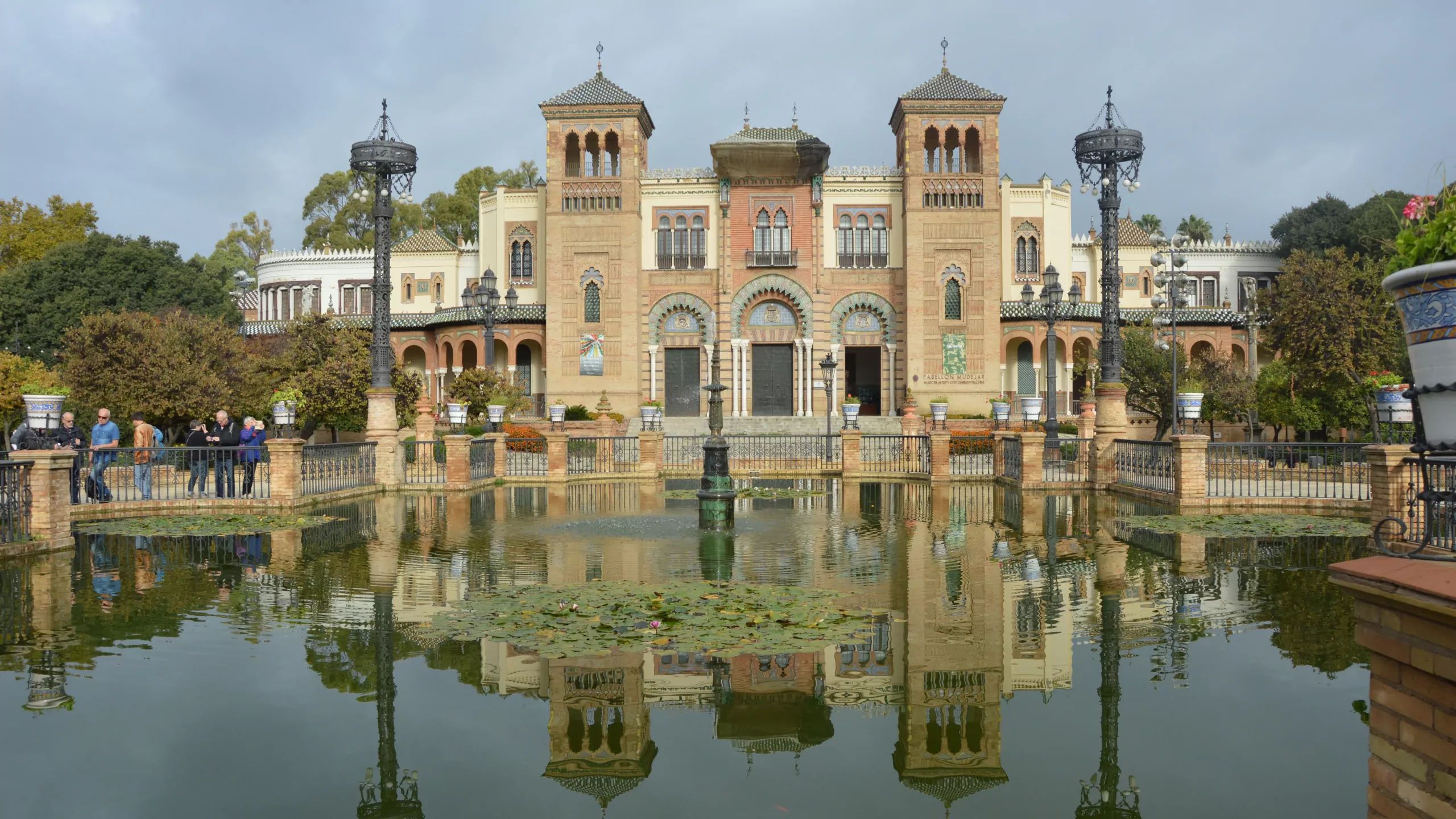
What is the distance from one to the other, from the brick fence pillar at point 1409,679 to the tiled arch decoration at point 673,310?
39873 millimetres

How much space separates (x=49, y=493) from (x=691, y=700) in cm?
928

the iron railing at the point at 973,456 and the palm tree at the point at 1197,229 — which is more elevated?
the palm tree at the point at 1197,229

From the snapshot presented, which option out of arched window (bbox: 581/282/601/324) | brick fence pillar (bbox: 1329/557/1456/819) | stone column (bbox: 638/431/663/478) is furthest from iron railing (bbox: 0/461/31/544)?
arched window (bbox: 581/282/601/324)

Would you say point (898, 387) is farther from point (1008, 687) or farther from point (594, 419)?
point (1008, 687)

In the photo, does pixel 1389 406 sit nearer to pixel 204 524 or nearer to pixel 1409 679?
pixel 1409 679

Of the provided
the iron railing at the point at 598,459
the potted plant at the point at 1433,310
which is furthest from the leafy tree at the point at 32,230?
the potted plant at the point at 1433,310

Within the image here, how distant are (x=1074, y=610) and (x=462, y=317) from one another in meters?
39.1

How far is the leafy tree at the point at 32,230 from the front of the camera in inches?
1951

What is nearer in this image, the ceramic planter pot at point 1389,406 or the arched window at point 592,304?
the ceramic planter pot at point 1389,406

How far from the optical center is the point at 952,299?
1667 inches

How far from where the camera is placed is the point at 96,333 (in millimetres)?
31391

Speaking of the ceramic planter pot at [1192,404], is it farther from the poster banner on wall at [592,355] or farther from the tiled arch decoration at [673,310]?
the poster banner on wall at [592,355]

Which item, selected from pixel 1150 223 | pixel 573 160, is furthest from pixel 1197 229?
pixel 573 160

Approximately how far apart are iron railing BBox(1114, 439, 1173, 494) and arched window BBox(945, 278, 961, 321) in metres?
23.0
